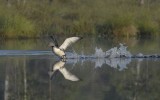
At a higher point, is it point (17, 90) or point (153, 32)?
point (153, 32)

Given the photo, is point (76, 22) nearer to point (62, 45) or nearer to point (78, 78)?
point (62, 45)

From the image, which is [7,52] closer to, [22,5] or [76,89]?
[76,89]

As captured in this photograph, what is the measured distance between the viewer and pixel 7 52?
2467cm

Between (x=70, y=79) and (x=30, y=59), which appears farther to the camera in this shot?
(x=30, y=59)

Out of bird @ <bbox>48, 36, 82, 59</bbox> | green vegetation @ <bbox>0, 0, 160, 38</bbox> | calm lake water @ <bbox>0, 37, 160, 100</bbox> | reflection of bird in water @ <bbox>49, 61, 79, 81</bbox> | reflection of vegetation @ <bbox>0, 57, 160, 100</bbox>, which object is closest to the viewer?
reflection of vegetation @ <bbox>0, 57, 160, 100</bbox>

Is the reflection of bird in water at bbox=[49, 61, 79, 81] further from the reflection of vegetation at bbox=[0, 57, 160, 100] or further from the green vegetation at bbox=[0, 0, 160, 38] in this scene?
the green vegetation at bbox=[0, 0, 160, 38]

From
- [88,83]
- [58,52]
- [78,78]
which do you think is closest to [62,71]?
[78,78]

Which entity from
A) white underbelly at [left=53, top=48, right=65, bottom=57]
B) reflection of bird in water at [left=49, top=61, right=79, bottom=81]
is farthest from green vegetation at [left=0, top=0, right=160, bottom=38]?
reflection of bird in water at [left=49, top=61, right=79, bottom=81]

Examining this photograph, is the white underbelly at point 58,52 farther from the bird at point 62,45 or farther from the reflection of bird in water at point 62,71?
the reflection of bird in water at point 62,71

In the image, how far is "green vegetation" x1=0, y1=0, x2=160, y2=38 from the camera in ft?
120

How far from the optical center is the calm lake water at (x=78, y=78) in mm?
13453

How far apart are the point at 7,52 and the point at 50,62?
4.21 m

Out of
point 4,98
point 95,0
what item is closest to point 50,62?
point 4,98

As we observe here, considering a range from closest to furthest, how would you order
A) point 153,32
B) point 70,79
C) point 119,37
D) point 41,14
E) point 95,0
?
point 70,79
point 119,37
point 153,32
point 41,14
point 95,0
